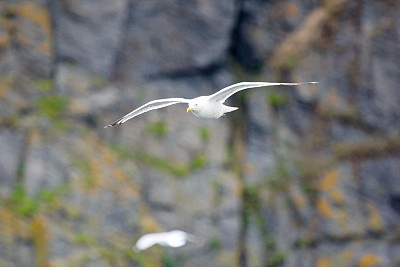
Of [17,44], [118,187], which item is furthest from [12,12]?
[118,187]

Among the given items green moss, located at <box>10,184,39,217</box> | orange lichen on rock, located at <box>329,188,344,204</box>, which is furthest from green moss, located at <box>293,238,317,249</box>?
green moss, located at <box>10,184,39,217</box>

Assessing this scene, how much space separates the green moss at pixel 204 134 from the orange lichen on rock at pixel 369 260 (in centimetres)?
372

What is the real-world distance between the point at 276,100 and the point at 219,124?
1.22 metres

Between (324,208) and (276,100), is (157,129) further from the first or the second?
(324,208)

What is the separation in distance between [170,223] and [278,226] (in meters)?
2.16

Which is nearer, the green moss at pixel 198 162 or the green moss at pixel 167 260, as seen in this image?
the green moss at pixel 167 260

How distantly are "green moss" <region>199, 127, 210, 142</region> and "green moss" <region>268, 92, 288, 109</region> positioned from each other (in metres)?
1.41

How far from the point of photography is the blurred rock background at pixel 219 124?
1452 centimetres

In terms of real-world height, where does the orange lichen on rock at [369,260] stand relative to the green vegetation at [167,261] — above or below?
above

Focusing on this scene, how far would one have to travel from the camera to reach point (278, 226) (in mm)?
15523

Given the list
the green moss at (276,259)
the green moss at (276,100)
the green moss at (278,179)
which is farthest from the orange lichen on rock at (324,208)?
the green moss at (276,100)

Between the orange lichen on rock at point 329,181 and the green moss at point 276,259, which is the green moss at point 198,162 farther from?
the orange lichen on rock at point 329,181

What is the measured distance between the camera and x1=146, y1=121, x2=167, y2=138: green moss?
15297 millimetres

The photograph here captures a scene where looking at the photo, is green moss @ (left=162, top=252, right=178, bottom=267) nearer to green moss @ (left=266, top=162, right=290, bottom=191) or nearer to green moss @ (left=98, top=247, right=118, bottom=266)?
green moss @ (left=98, top=247, right=118, bottom=266)
